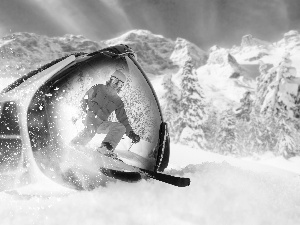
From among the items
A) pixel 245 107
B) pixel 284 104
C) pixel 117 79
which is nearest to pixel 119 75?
pixel 117 79

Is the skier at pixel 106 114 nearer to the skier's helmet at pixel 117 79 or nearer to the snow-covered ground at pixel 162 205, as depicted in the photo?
the skier's helmet at pixel 117 79

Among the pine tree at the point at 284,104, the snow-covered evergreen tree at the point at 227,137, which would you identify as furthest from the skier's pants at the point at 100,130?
the snow-covered evergreen tree at the point at 227,137

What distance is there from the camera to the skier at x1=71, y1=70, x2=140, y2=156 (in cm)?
381

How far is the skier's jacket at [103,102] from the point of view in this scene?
4008 millimetres

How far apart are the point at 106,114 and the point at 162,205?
1555 millimetres

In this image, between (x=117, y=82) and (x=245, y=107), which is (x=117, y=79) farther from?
(x=245, y=107)

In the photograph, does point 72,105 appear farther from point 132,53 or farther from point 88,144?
point 132,53

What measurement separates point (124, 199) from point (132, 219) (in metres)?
0.39

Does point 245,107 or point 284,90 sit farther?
A: point 245,107

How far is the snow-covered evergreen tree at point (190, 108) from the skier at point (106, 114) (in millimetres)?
27238

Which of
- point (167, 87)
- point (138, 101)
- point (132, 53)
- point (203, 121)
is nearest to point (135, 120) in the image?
point (138, 101)

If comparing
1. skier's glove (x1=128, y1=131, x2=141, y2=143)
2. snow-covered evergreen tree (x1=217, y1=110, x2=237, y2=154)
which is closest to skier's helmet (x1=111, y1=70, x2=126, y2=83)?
skier's glove (x1=128, y1=131, x2=141, y2=143)

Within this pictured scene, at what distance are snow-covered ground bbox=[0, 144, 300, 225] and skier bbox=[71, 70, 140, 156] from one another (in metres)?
0.68

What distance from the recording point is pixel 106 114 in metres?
4.12
